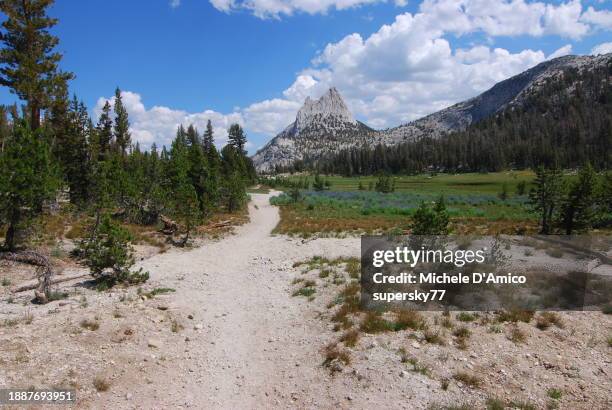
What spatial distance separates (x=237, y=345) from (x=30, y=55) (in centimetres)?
2822

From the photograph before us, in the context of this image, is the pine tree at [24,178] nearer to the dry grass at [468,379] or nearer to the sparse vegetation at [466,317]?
the sparse vegetation at [466,317]

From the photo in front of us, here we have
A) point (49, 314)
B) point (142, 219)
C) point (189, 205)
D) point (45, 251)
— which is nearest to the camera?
point (49, 314)

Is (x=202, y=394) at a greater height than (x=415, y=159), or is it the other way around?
(x=415, y=159)

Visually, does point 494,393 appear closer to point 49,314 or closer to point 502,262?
point 502,262

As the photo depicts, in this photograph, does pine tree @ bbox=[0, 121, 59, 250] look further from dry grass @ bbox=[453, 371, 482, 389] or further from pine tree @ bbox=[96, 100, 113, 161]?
pine tree @ bbox=[96, 100, 113, 161]

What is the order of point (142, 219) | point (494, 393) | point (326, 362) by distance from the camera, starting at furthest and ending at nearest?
point (142, 219) < point (326, 362) < point (494, 393)

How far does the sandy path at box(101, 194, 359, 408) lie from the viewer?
7.99 meters

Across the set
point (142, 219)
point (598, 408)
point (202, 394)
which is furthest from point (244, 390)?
point (142, 219)

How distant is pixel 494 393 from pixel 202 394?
20.5ft

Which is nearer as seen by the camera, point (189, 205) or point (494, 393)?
point (494, 393)

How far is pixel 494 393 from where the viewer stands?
754cm

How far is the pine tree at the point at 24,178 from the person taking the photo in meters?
15.2

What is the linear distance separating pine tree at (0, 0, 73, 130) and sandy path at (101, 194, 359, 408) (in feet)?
54.1

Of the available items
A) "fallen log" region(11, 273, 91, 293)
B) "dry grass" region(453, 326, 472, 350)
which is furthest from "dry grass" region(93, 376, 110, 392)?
"dry grass" region(453, 326, 472, 350)
